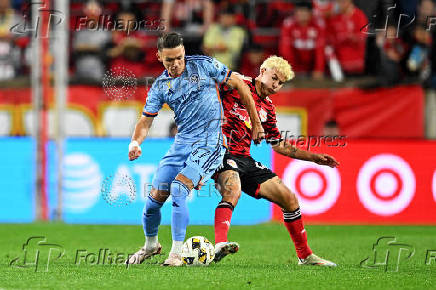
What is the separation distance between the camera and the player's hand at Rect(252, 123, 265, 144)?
24.3 feet

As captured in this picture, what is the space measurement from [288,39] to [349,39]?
1111mm

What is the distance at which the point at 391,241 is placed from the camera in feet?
35.3

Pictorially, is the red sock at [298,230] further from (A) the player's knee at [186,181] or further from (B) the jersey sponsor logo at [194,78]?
(B) the jersey sponsor logo at [194,78]

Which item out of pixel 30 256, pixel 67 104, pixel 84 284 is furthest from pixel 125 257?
pixel 67 104

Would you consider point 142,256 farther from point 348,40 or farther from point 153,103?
point 348,40

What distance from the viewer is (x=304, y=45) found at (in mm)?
15414

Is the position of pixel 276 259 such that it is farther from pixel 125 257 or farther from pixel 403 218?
pixel 403 218

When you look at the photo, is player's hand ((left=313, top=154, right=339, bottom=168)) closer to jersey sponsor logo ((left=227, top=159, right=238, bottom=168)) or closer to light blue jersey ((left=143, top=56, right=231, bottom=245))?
jersey sponsor logo ((left=227, top=159, right=238, bottom=168))

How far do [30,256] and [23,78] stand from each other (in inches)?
294

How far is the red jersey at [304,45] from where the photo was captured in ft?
50.3

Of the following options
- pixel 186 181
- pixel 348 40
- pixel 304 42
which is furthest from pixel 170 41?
pixel 348 40

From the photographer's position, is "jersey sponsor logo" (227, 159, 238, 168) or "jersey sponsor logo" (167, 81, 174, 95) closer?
"jersey sponsor logo" (167, 81, 174, 95)

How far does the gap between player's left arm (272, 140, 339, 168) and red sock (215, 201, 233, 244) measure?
89 centimetres

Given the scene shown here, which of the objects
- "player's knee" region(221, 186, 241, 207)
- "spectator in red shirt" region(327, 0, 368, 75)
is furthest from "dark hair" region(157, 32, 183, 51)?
"spectator in red shirt" region(327, 0, 368, 75)
